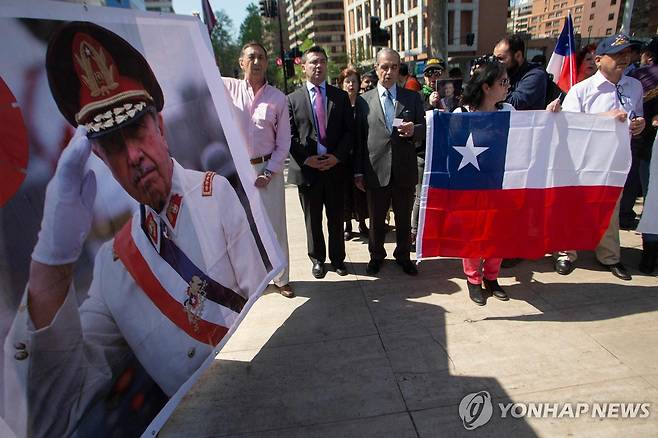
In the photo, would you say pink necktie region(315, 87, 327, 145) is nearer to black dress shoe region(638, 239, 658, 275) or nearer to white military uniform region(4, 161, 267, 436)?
white military uniform region(4, 161, 267, 436)

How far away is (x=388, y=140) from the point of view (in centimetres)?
346

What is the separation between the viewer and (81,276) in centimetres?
120

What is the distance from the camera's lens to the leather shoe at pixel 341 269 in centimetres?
384

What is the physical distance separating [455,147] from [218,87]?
1.71 metres

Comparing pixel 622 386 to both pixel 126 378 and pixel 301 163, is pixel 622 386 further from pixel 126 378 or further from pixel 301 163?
pixel 301 163

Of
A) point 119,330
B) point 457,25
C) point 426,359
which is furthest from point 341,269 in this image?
point 457,25

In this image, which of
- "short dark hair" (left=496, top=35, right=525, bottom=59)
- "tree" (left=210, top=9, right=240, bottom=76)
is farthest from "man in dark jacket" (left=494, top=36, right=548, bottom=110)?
"tree" (left=210, top=9, right=240, bottom=76)

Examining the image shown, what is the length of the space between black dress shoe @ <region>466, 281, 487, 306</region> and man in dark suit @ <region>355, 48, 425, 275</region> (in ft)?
1.98

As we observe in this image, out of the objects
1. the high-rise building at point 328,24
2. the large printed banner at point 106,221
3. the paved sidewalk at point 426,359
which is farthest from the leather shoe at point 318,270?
the high-rise building at point 328,24

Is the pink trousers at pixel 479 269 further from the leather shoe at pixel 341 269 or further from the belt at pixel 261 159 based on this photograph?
the belt at pixel 261 159

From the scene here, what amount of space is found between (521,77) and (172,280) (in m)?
3.44

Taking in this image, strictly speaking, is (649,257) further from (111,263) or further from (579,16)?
(579,16)

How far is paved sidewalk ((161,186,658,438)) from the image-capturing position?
2.07m

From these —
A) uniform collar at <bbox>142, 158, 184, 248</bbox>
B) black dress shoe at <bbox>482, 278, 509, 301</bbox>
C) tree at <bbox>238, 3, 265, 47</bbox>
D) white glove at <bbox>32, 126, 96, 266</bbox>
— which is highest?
tree at <bbox>238, 3, 265, 47</bbox>
